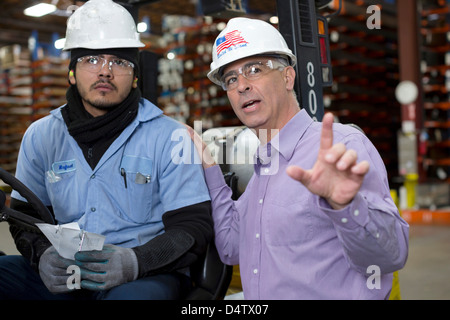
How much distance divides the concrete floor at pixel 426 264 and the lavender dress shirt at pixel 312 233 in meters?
3.06

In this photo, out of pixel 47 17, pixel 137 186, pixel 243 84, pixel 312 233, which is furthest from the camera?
pixel 47 17

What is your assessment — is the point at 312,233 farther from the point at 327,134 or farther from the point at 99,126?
the point at 99,126

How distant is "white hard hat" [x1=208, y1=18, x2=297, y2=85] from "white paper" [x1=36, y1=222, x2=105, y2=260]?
83cm

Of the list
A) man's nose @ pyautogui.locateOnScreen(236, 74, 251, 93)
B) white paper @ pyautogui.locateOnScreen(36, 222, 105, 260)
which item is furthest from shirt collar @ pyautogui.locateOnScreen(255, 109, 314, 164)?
white paper @ pyautogui.locateOnScreen(36, 222, 105, 260)

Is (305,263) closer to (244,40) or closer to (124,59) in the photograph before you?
(244,40)

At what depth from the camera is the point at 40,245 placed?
7.48ft

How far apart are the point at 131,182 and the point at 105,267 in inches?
18.0

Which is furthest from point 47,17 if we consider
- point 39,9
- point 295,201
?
point 295,201

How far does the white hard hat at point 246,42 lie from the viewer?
2047 mm

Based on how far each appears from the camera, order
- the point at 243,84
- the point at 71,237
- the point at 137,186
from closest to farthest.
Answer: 1. the point at 71,237
2. the point at 243,84
3. the point at 137,186

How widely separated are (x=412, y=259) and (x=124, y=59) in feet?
16.7

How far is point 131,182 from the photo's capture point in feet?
7.66

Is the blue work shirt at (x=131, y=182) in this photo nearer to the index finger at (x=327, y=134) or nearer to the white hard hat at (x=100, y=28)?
the white hard hat at (x=100, y=28)
